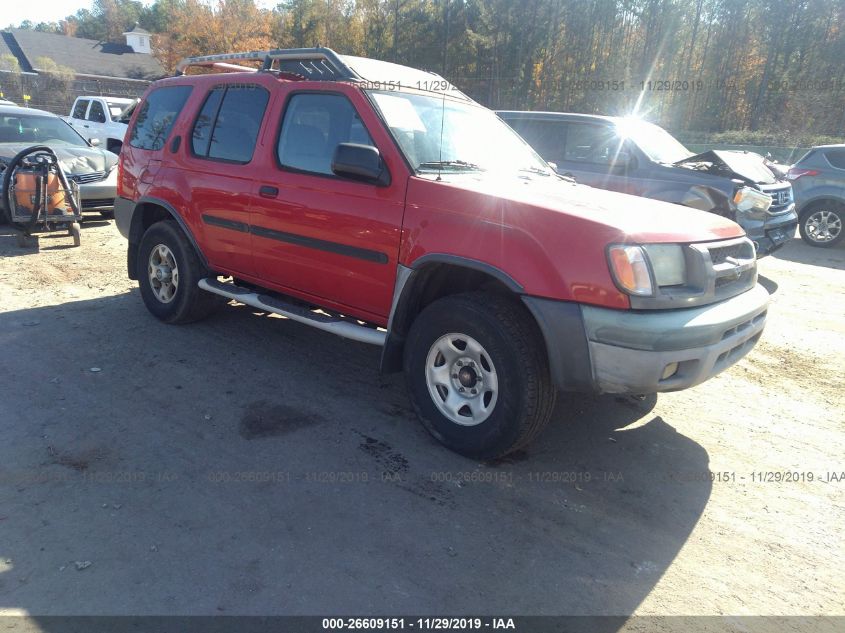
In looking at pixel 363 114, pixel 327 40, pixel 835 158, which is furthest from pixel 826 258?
A: pixel 327 40

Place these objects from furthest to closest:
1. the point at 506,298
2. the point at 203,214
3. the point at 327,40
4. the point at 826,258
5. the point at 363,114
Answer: the point at 327,40, the point at 826,258, the point at 203,214, the point at 363,114, the point at 506,298

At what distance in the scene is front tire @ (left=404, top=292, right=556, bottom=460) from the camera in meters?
3.24

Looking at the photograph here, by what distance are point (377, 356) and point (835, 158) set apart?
10.1 meters

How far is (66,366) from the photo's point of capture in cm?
462

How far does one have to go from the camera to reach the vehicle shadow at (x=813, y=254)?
9.69 m

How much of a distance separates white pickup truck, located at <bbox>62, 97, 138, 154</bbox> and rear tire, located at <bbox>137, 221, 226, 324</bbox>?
11.3 meters

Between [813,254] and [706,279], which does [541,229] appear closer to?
[706,279]

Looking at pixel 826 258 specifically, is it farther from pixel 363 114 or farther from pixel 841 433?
pixel 363 114

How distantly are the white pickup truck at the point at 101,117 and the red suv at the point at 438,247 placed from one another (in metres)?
11.8

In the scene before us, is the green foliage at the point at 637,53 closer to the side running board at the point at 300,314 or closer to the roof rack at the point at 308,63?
the roof rack at the point at 308,63

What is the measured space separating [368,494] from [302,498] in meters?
0.34

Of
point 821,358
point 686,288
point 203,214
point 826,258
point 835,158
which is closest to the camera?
point 686,288

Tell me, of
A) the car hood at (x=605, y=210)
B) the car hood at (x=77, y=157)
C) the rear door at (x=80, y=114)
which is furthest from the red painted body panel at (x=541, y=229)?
the rear door at (x=80, y=114)

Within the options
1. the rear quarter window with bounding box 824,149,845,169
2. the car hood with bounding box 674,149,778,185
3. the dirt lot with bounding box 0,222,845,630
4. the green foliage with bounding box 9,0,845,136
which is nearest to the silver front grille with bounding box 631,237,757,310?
the dirt lot with bounding box 0,222,845,630
